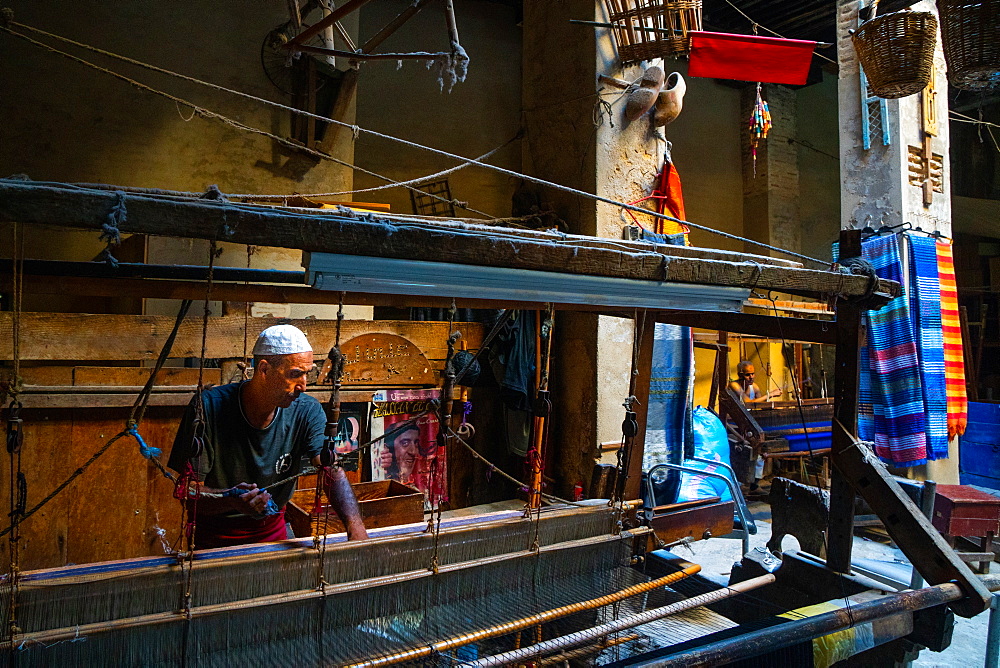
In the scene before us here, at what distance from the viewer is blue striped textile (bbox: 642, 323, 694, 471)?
18.6ft

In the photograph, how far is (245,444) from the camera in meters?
3.14

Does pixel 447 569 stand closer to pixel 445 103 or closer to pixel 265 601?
pixel 265 601

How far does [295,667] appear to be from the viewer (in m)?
2.47

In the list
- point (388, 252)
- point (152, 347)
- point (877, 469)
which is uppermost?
point (388, 252)

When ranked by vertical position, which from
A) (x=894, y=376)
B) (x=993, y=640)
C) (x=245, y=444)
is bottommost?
(x=993, y=640)

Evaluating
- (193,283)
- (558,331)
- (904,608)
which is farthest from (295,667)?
(558,331)

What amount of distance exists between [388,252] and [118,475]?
348cm

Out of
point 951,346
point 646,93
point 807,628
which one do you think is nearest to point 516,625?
point 807,628

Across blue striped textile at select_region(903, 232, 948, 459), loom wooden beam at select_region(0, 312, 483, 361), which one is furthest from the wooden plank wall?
blue striped textile at select_region(903, 232, 948, 459)

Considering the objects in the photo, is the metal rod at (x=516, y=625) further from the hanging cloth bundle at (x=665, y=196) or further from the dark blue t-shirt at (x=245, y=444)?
the hanging cloth bundle at (x=665, y=196)

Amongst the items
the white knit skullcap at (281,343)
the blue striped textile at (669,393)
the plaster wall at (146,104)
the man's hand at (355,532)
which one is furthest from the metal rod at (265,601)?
the plaster wall at (146,104)

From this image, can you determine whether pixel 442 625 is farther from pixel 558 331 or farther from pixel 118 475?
pixel 558 331

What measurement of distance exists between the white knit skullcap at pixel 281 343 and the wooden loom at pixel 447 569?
1.22 ft

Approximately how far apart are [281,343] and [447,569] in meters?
1.34
